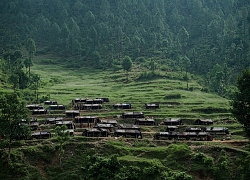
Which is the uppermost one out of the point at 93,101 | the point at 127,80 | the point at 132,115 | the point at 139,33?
the point at 139,33

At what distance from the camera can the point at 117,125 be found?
65.2 m

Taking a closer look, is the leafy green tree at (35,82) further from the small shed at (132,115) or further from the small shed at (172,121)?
the small shed at (172,121)

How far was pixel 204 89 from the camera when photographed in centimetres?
9931

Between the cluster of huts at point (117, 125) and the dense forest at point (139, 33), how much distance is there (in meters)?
33.1

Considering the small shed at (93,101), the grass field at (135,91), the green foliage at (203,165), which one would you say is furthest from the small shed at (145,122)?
A: the green foliage at (203,165)

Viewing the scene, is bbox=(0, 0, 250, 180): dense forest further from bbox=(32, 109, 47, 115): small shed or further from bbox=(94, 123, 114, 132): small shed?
bbox=(94, 123, 114, 132): small shed

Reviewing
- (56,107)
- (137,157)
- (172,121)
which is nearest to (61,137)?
(137,157)

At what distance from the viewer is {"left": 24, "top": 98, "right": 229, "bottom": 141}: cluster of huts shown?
2350 inches

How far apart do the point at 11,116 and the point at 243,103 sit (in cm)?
3797

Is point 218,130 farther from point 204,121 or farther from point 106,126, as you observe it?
point 106,126

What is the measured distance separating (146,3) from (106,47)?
56.4 metres

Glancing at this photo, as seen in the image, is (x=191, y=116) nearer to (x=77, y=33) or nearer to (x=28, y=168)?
(x=28, y=168)

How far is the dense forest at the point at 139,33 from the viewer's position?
398ft

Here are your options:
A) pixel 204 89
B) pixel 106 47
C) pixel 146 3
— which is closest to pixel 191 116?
pixel 204 89
